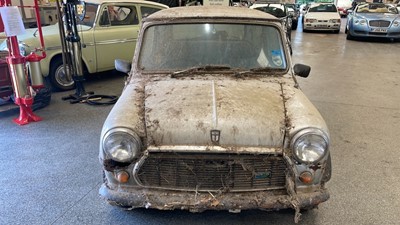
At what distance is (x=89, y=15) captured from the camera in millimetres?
6777

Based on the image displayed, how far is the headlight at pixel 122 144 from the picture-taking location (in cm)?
226

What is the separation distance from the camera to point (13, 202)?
2969 mm

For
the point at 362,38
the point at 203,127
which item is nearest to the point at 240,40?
the point at 203,127

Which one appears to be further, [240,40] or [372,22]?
[372,22]

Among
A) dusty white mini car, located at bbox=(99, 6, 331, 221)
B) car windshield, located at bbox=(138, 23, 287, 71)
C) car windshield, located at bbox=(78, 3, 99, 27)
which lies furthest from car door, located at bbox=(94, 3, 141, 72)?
dusty white mini car, located at bbox=(99, 6, 331, 221)

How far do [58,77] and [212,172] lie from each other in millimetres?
5086

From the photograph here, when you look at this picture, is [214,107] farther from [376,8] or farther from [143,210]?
[376,8]

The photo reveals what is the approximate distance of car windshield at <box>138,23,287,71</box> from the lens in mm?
3064

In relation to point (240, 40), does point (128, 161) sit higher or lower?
lower

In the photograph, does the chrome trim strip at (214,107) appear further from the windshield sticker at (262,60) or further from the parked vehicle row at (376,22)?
the parked vehicle row at (376,22)

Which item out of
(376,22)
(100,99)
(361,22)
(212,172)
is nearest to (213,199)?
(212,172)

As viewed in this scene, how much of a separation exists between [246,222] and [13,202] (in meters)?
2.02

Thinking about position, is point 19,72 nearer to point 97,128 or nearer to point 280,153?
point 97,128

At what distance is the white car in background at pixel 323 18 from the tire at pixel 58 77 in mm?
12312
